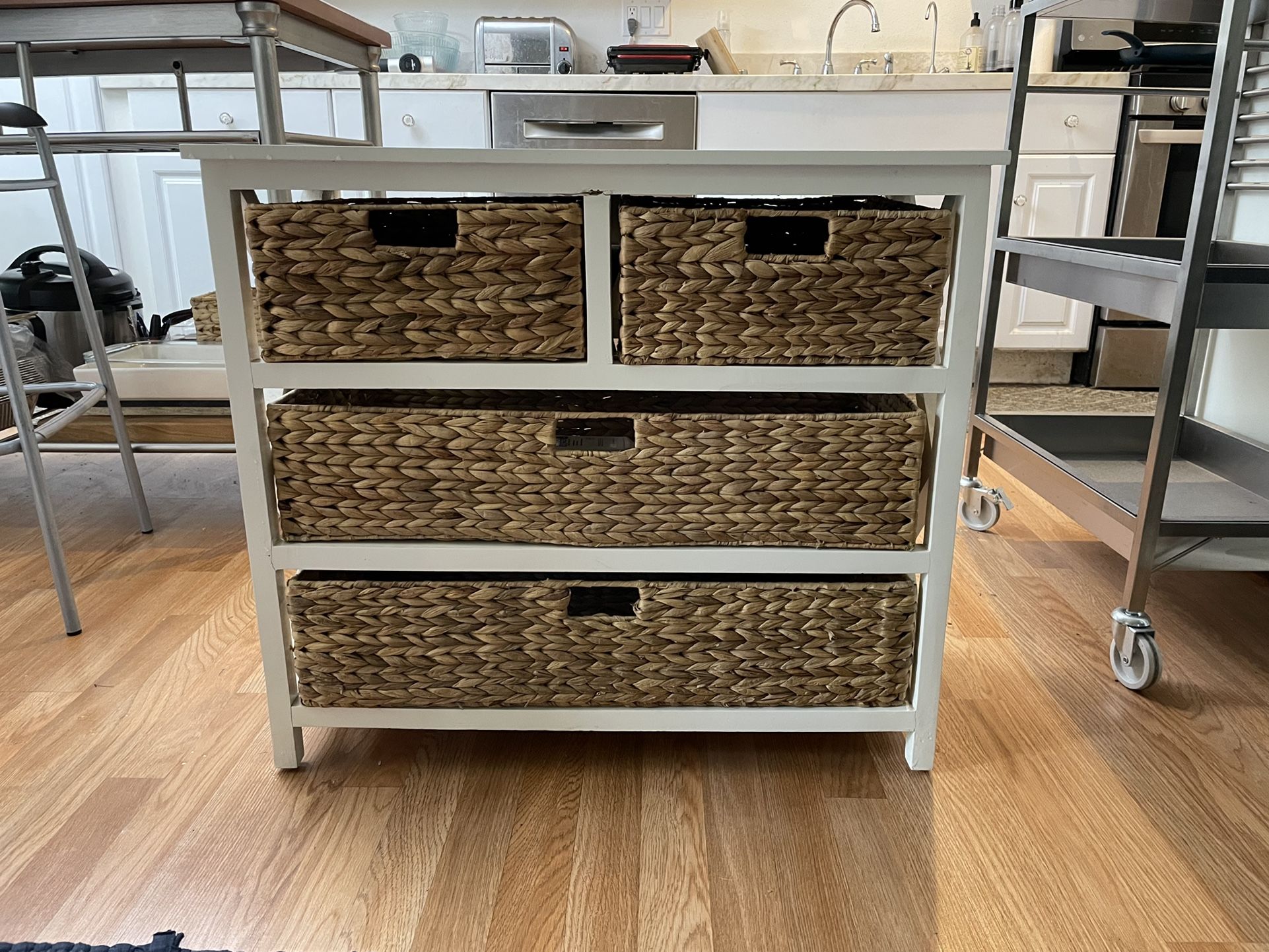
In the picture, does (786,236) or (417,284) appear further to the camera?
(786,236)

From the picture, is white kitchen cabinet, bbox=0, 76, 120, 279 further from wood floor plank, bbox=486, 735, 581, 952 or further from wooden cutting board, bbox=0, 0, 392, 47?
wood floor plank, bbox=486, 735, 581, 952

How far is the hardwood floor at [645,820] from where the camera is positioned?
2.93 feet

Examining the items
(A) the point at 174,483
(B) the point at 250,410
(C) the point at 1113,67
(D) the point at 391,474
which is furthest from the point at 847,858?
(C) the point at 1113,67

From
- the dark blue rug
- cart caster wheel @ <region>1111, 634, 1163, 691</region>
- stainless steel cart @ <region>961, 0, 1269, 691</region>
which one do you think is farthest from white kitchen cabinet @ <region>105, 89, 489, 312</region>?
the dark blue rug

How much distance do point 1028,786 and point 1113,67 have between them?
2.61 meters

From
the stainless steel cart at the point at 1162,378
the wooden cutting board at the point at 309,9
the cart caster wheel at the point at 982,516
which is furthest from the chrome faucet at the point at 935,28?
the wooden cutting board at the point at 309,9

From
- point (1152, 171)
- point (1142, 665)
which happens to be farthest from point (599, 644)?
point (1152, 171)

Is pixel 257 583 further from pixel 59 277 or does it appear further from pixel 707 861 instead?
pixel 59 277

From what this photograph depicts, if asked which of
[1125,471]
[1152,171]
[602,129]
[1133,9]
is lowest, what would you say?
[1125,471]

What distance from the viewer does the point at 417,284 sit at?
973 mm

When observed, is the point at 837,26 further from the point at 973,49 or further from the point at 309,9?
the point at 309,9

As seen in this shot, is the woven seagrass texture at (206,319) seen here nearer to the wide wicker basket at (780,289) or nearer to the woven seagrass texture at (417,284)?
the woven seagrass texture at (417,284)

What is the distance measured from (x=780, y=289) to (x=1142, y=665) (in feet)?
2.54

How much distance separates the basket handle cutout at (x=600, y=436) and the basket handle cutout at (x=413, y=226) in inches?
9.2
